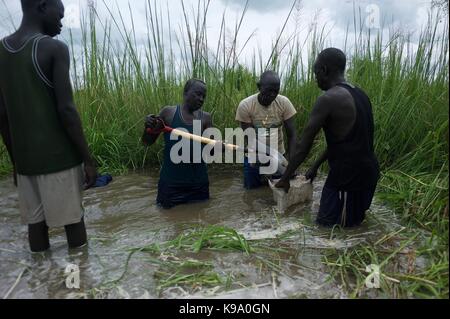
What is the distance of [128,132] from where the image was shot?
4621mm

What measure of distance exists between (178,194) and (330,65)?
5.67 ft

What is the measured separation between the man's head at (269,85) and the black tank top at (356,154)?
936 mm

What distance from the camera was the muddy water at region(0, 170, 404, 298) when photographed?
1946 mm

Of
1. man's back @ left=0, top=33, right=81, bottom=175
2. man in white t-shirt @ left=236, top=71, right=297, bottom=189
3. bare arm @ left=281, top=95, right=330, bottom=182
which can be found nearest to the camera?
man's back @ left=0, top=33, right=81, bottom=175

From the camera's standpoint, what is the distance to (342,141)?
2.60 meters

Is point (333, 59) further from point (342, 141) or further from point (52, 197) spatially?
point (52, 197)

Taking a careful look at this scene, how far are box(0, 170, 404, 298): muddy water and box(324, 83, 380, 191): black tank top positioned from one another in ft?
1.13

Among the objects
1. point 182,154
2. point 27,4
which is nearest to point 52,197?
point 27,4

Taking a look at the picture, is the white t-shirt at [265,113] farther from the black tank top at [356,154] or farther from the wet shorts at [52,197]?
the wet shorts at [52,197]

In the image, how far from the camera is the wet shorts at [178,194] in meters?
3.39

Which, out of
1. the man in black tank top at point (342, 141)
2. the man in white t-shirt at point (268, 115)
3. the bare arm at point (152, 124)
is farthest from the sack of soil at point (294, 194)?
the bare arm at point (152, 124)

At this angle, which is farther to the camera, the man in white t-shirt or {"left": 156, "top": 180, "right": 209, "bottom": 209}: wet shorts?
the man in white t-shirt

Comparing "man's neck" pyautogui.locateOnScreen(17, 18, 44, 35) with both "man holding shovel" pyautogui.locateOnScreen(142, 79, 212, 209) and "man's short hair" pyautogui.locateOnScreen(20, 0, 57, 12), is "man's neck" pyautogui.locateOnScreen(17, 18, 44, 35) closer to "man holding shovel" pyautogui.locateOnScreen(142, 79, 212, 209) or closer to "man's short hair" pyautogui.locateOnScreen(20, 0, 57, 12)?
"man's short hair" pyautogui.locateOnScreen(20, 0, 57, 12)

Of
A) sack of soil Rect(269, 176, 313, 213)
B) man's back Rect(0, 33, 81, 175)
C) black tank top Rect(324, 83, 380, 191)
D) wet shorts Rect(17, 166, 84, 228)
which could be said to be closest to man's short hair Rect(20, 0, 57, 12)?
man's back Rect(0, 33, 81, 175)
